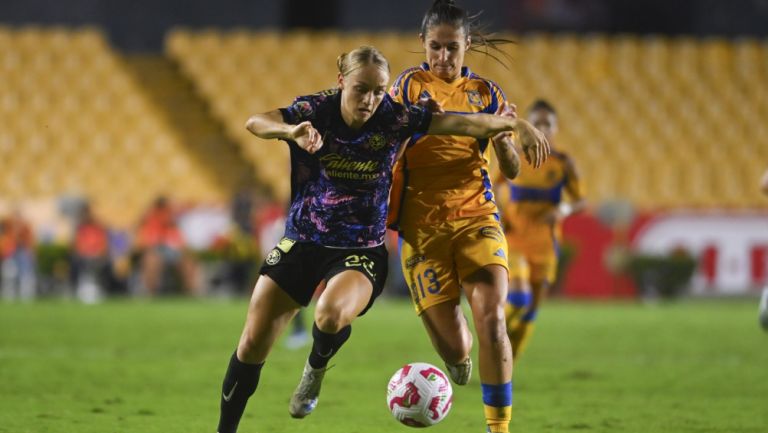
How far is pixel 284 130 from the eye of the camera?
5.19 metres

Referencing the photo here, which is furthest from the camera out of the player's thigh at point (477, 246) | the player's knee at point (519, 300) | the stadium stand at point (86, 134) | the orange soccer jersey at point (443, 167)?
the stadium stand at point (86, 134)

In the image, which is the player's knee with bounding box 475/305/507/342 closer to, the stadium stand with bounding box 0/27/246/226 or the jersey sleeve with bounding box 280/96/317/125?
the jersey sleeve with bounding box 280/96/317/125

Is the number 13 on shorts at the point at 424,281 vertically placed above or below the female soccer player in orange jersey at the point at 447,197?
below

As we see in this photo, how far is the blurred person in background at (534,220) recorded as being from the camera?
28.9 ft

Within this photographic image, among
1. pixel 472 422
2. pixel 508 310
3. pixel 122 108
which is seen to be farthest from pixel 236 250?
pixel 472 422

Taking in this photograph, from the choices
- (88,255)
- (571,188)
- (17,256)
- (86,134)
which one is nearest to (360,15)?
(86,134)

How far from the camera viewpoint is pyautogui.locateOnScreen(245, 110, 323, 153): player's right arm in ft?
16.4

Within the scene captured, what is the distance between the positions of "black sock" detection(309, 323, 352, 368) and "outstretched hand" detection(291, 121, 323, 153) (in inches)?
39.3

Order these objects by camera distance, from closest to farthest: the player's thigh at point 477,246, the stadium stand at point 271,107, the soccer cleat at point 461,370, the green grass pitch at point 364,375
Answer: the player's thigh at point 477,246 < the soccer cleat at point 461,370 < the green grass pitch at point 364,375 < the stadium stand at point 271,107

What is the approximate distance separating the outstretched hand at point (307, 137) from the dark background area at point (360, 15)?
63.9 ft

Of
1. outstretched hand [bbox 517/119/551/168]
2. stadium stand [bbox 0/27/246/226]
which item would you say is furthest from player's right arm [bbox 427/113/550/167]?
stadium stand [bbox 0/27/246/226]

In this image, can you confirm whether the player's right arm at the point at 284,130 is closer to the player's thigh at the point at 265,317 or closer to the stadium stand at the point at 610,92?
the player's thigh at the point at 265,317

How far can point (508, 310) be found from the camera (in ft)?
28.8

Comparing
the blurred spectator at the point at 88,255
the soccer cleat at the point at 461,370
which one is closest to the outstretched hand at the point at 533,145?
the soccer cleat at the point at 461,370
